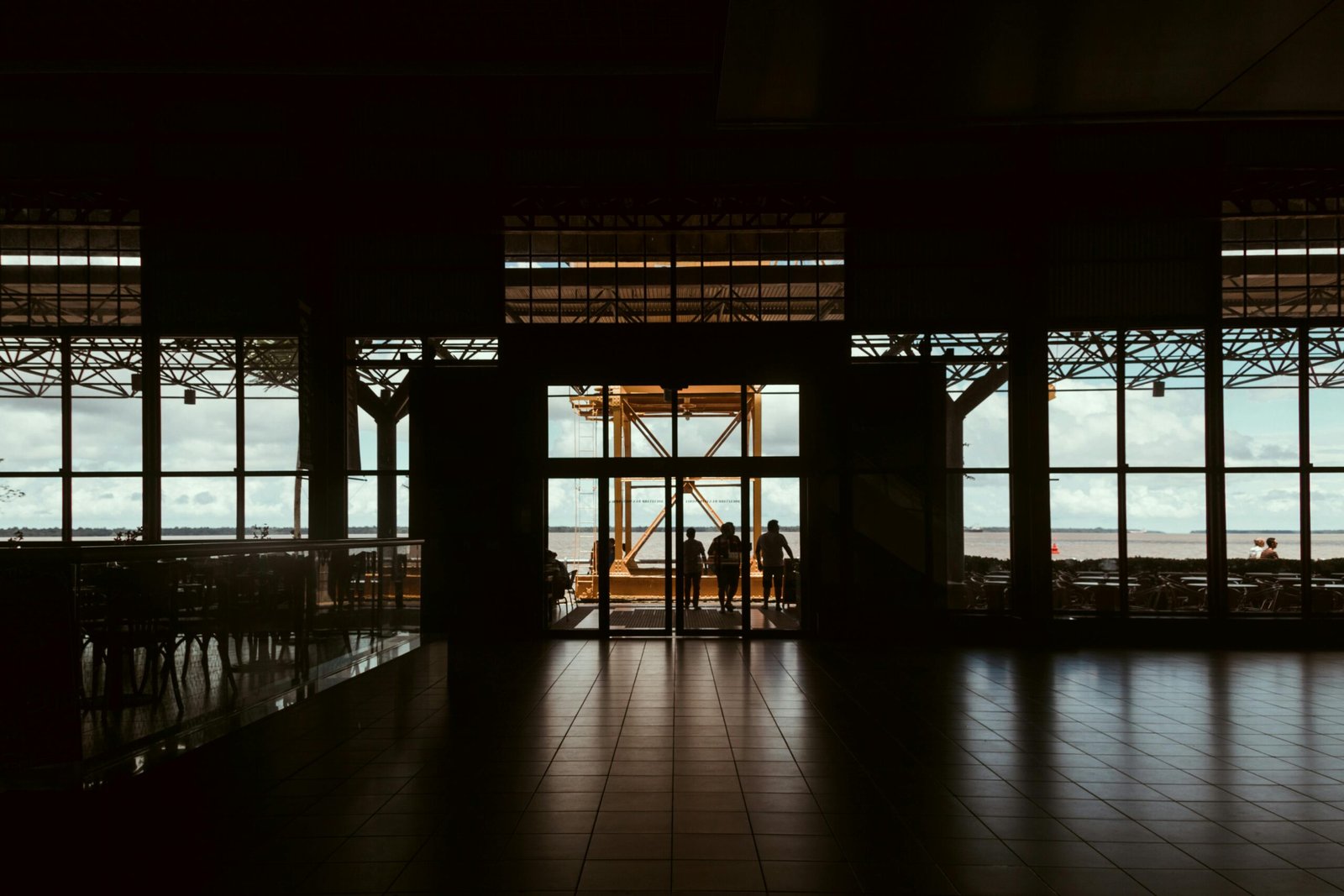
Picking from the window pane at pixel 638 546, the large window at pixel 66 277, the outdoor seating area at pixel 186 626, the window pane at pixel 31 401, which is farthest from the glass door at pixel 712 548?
the window pane at pixel 31 401

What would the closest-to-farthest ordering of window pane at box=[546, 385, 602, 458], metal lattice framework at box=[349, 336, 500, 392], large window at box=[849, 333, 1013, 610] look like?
1. large window at box=[849, 333, 1013, 610]
2. metal lattice framework at box=[349, 336, 500, 392]
3. window pane at box=[546, 385, 602, 458]

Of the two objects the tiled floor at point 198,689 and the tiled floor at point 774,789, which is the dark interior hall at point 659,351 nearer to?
the tiled floor at point 774,789

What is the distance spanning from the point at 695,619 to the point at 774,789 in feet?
24.8

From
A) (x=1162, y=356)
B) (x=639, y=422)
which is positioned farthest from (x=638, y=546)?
(x=1162, y=356)

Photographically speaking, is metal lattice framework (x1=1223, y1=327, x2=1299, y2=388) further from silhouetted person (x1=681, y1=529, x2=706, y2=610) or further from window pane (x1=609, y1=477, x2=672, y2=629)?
window pane (x1=609, y1=477, x2=672, y2=629)

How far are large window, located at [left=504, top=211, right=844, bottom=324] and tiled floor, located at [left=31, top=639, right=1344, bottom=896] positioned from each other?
5.47 meters

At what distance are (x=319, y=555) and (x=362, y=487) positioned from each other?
6.03m

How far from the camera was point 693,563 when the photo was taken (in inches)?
520

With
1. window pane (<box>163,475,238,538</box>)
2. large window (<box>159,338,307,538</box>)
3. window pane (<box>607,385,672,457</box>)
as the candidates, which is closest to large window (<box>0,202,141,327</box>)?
large window (<box>159,338,307,538</box>)

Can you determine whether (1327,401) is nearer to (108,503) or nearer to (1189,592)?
(1189,592)

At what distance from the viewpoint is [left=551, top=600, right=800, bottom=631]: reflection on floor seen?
13.2m

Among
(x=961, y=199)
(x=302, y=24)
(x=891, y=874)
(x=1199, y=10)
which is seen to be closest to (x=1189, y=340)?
(x=961, y=199)

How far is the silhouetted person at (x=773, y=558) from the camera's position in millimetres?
13266

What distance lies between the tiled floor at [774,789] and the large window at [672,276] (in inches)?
215
